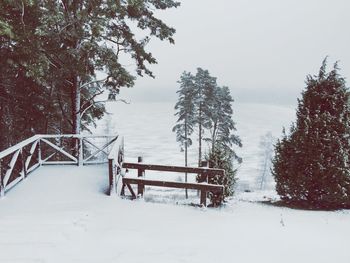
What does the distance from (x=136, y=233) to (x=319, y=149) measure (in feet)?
35.9

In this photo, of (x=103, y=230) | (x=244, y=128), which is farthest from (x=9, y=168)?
(x=244, y=128)

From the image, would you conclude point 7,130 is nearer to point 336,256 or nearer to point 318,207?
point 318,207

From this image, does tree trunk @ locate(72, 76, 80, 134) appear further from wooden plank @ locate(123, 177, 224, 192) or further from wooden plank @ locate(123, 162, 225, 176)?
wooden plank @ locate(123, 177, 224, 192)

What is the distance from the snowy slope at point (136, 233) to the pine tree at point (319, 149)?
528cm

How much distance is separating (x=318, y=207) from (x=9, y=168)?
1296 centimetres

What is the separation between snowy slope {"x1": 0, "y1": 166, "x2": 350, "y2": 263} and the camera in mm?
6195

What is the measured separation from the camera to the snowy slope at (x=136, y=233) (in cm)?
620

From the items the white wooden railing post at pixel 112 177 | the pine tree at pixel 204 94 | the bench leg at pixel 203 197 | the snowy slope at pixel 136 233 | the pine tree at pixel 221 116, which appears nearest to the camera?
the snowy slope at pixel 136 233

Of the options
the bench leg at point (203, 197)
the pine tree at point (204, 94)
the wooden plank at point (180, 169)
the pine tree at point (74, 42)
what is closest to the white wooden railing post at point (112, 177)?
the wooden plank at point (180, 169)

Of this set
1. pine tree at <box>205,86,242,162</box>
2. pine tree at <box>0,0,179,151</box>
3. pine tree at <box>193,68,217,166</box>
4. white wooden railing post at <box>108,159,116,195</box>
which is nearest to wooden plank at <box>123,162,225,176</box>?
white wooden railing post at <box>108,159,116,195</box>

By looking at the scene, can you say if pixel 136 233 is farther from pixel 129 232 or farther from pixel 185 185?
pixel 185 185

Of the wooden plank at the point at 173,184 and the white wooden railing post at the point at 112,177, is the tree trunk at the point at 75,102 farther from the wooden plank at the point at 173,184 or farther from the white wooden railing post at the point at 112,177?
the wooden plank at the point at 173,184

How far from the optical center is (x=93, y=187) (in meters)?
10.6

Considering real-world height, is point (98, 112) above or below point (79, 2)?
below
